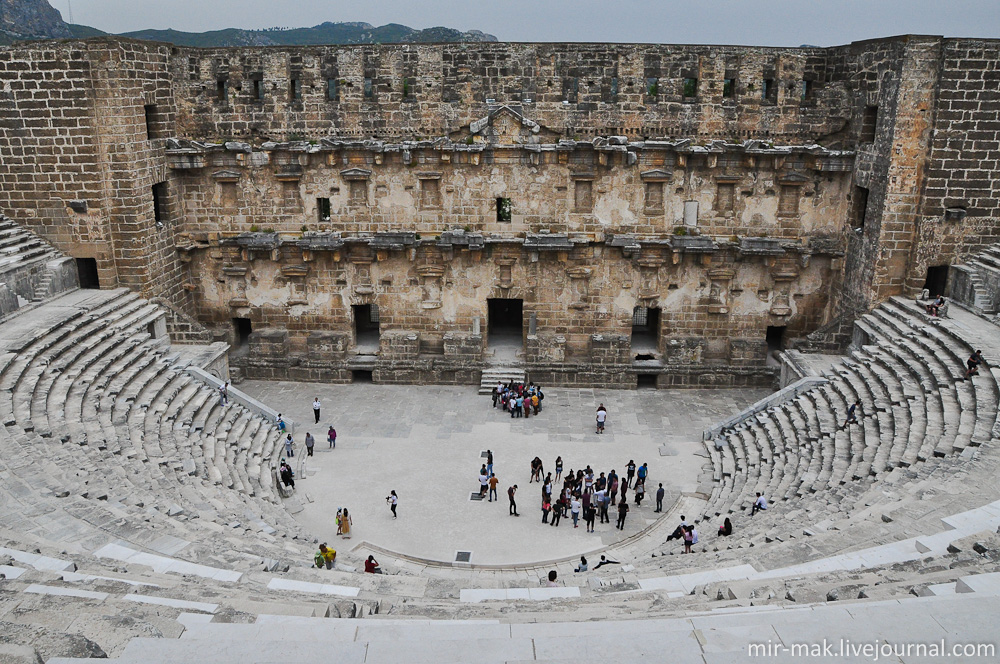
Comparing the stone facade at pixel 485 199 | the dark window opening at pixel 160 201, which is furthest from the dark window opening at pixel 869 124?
the dark window opening at pixel 160 201

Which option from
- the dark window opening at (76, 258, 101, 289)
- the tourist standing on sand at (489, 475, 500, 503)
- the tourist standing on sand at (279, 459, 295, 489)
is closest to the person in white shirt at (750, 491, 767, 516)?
the tourist standing on sand at (489, 475, 500, 503)

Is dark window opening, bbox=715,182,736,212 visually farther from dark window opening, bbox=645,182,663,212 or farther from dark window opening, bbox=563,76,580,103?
dark window opening, bbox=563,76,580,103

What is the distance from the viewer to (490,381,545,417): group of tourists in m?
19.0

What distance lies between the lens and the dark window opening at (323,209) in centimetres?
2108

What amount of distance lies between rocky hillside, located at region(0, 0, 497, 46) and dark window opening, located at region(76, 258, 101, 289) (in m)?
21.3

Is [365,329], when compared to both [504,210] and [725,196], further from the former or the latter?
[725,196]

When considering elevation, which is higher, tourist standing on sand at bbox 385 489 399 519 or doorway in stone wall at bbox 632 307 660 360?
doorway in stone wall at bbox 632 307 660 360

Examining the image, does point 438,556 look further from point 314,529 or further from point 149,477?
point 149,477

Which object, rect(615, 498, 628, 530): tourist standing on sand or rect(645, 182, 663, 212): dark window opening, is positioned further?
rect(645, 182, 663, 212): dark window opening

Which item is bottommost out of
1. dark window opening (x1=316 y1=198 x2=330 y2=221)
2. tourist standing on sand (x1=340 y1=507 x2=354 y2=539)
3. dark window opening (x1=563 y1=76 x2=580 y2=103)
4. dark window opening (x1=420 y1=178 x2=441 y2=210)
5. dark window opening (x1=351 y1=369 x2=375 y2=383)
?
tourist standing on sand (x1=340 y1=507 x2=354 y2=539)

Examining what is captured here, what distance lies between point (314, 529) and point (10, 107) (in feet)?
42.2

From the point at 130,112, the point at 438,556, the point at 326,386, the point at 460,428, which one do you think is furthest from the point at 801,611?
the point at 130,112

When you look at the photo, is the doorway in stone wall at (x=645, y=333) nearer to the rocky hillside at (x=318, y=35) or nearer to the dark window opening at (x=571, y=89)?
the dark window opening at (x=571, y=89)

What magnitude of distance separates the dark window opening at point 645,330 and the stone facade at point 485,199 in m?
0.55
